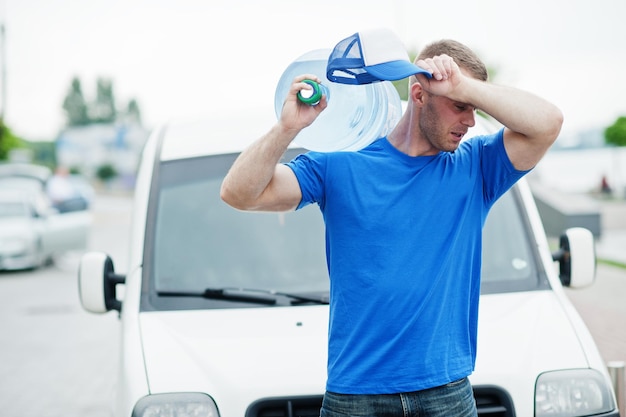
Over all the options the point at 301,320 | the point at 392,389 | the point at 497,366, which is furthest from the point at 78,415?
the point at 392,389

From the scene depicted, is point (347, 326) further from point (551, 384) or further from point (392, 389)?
point (551, 384)

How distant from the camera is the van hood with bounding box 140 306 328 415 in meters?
3.06

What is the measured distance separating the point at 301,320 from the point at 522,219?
4.38 ft

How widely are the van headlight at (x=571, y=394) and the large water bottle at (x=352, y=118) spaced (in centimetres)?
120

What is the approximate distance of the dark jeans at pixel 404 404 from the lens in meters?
2.36

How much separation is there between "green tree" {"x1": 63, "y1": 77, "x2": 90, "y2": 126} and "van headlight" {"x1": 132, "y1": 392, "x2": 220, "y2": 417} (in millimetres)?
127870

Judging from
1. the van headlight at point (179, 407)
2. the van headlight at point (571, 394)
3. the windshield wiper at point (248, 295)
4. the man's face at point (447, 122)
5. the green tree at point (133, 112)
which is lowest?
the van headlight at point (571, 394)

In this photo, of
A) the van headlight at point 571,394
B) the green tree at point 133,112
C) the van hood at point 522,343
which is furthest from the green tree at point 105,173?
the van headlight at point 571,394

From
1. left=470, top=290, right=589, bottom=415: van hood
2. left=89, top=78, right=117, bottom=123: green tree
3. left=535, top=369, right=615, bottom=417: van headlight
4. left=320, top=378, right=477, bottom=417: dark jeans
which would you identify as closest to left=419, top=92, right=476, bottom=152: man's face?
left=320, top=378, right=477, bottom=417: dark jeans

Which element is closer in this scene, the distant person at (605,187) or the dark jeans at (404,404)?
the dark jeans at (404,404)

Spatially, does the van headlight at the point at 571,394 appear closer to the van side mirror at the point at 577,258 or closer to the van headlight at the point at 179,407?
the van side mirror at the point at 577,258

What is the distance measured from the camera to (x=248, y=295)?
3662mm

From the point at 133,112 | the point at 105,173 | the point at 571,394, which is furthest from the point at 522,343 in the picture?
the point at 133,112

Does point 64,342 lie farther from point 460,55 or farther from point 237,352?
point 460,55
